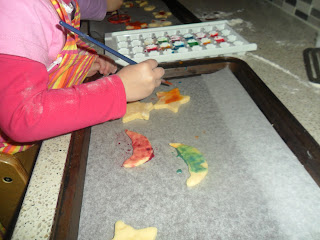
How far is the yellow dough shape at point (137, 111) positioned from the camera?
0.67 metres

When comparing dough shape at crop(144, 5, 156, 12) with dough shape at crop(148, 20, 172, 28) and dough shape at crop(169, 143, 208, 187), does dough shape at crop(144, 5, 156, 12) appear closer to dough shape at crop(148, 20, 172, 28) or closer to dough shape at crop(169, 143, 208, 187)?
dough shape at crop(148, 20, 172, 28)

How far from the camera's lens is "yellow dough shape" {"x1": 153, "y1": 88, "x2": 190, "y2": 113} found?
703 millimetres

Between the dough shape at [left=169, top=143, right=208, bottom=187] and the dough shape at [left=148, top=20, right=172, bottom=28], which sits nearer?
the dough shape at [left=169, top=143, right=208, bottom=187]

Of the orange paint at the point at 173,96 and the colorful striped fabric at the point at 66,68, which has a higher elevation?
the colorful striped fabric at the point at 66,68

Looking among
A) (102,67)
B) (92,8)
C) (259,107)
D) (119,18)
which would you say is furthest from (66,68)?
(119,18)

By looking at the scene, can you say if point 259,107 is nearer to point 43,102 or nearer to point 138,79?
point 138,79

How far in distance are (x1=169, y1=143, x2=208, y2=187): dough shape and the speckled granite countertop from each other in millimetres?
246

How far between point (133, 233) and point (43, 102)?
28cm

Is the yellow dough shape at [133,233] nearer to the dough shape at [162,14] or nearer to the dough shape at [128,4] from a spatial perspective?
the dough shape at [162,14]

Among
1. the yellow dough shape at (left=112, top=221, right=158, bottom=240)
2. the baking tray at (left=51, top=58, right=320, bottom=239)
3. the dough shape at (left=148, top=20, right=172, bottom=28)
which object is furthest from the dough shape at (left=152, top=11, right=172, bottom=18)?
the yellow dough shape at (left=112, top=221, right=158, bottom=240)

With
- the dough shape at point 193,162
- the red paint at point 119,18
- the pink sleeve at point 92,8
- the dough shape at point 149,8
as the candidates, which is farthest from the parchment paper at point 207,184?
the dough shape at point 149,8

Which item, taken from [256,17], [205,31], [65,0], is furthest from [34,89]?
[256,17]

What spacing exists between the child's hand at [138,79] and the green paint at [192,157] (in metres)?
0.15

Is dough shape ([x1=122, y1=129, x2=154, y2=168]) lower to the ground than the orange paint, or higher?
lower
